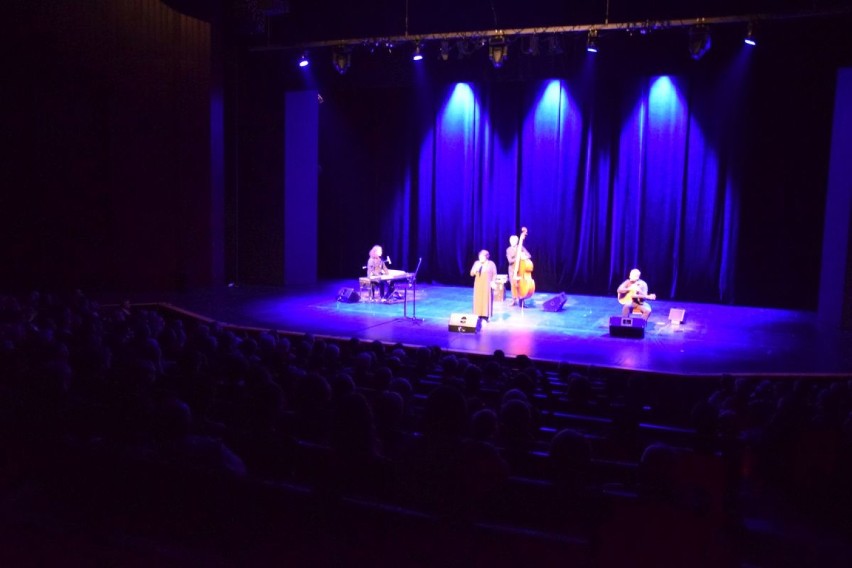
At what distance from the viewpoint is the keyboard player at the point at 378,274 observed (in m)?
14.1

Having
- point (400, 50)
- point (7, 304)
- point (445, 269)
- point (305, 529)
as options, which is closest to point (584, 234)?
point (445, 269)

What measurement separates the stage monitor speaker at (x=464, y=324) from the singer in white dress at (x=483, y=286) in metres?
0.78

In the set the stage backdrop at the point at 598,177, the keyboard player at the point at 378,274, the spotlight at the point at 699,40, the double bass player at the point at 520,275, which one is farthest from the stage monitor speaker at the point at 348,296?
the spotlight at the point at 699,40

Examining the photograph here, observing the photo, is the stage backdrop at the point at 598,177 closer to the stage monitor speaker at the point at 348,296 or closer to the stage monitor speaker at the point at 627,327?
the stage monitor speaker at the point at 348,296

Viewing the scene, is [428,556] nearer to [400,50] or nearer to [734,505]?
[734,505]

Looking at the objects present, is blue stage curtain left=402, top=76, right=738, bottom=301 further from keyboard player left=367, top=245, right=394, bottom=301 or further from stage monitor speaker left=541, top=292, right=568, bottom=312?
keyboard player left=367, top=245, right=394, bottom=301

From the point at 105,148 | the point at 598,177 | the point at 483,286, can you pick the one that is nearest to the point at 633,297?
the point at 483,286

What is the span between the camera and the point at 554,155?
16578mm

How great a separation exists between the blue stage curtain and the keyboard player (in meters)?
3.65

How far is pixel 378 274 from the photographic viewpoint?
14172mm

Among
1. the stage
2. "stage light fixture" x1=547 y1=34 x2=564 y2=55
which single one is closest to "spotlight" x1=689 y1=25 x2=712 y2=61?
"stage light fixture" x1=547 y1=34 x2=564 y2=55

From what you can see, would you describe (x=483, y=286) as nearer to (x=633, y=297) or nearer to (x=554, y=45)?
(x=633, y=297)

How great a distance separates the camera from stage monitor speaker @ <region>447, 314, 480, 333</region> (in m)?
11.2

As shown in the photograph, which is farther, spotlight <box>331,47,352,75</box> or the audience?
spotlight <box>331,47,352,75</box>
